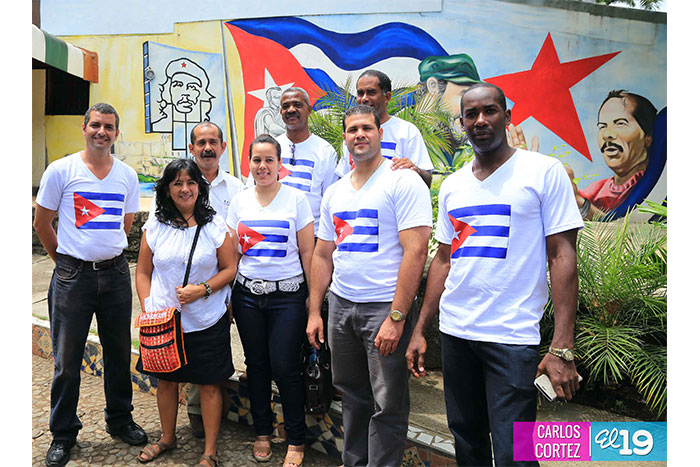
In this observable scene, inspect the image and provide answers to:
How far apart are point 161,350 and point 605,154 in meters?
8.89

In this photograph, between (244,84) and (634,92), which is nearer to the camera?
(634,92)

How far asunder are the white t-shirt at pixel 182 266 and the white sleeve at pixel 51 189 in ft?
2.09

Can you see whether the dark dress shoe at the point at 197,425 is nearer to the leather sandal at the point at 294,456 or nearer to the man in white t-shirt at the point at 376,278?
the leather sandal at the point at 294,456

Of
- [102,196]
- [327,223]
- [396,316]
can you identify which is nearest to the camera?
[396,316]

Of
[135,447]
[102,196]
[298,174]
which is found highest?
[298,174]

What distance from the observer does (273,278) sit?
3285 millimetres

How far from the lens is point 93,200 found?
345 centimetres

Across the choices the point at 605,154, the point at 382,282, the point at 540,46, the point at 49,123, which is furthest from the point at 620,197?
the point at 49,123

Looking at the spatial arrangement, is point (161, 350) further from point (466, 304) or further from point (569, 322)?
point (569, 322)

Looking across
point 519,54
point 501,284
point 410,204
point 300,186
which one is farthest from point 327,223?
point 519,54

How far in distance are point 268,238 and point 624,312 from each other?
105 inches

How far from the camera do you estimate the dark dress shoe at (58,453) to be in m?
3.40

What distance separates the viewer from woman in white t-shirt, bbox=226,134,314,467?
329 cm

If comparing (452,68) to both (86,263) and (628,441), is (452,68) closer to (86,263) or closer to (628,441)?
(628,441)
